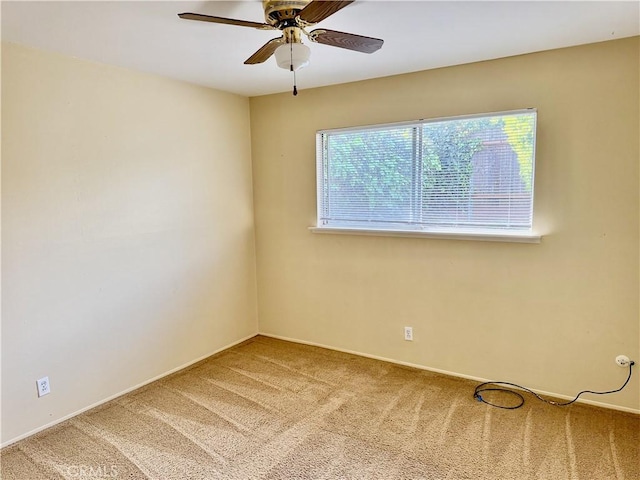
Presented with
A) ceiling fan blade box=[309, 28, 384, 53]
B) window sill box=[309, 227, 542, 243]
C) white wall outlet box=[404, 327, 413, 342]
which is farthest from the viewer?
white wall outlet box=[404, 327, 413, 342]

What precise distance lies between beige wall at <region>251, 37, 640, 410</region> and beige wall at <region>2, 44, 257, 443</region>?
62cm

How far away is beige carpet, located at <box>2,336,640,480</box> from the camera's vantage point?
82.0 inches

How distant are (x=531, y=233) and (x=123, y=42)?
9.06 ft

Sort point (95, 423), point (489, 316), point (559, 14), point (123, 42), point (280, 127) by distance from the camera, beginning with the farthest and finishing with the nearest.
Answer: point (280, 127), point (489, 316), point (95, 423), point (123, 42), point (559, 14)

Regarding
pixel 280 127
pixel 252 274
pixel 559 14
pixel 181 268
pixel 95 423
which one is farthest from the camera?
pixel 252 274

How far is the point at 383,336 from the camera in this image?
338 centimetres

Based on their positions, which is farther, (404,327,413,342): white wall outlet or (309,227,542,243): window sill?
(404,327,413,342): white wall outlet

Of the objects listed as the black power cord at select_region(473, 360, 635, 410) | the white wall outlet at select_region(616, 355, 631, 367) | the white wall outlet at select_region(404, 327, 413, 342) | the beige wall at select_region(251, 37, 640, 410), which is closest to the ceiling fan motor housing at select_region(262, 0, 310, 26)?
the beige wall at select_region(251, 37, 640, 410)

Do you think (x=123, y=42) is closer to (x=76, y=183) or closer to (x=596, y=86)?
(x=76, y=183)

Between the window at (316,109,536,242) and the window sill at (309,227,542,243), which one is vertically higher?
the window at (316,109,536,242)

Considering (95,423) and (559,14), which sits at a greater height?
(559,14)

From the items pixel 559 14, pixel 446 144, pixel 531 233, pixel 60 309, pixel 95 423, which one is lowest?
pixel 95 423

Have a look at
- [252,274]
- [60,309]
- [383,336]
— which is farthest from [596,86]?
[60,309]

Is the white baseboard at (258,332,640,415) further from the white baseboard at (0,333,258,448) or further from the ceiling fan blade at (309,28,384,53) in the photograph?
the ceiling fan blade at (309,28,384,53)
